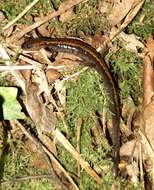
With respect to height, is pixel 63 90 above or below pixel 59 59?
below

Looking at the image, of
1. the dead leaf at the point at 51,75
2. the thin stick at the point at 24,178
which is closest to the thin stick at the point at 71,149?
the thin stick at the point at 24,178

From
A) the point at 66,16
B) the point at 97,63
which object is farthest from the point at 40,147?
the point at 66,16

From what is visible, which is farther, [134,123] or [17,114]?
[134,123]

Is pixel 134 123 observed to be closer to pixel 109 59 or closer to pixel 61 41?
pixel 109 59

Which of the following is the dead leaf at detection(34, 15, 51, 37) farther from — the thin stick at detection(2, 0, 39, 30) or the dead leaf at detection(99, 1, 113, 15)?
the dead leaf at detection(99, 1, 113, 15)

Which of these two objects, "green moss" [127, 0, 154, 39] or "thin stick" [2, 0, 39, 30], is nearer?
"thin stick" [2, 0, 39, 30]

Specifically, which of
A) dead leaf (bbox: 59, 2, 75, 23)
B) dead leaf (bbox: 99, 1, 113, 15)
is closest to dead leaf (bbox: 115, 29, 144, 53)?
dead leaf (bbox: 99, 1, 113, 15)

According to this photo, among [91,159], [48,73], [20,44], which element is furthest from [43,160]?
→ [20,44]
